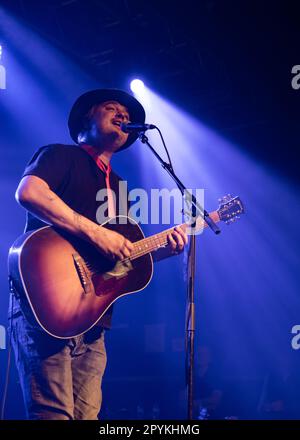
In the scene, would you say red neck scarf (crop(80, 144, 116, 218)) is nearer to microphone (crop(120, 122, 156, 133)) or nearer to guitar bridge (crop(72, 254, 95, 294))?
microphone (crop(120, 122, 156, 133))

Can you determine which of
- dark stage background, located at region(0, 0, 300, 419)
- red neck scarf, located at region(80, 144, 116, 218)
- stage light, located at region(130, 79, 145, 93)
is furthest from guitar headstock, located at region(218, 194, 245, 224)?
stage light, located at region(130, 79, 145, 93)

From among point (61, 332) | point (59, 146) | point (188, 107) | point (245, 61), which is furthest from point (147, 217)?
point (61, 332)

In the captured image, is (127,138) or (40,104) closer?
(127,138)

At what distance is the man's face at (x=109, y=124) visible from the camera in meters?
3.57

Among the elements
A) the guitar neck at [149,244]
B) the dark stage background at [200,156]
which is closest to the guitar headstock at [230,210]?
the guitar neck at [149,244]

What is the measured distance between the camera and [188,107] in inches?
293

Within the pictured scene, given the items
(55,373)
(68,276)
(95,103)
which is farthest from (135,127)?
(55,373)

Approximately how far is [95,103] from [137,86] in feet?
11.5

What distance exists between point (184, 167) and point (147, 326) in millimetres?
2401

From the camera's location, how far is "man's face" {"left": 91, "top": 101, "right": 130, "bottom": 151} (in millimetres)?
3572

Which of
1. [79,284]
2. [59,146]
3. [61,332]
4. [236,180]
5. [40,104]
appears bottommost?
[61,332]

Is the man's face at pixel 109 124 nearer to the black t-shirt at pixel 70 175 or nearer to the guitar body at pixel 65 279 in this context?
the black t-shirt at pixel 70 175

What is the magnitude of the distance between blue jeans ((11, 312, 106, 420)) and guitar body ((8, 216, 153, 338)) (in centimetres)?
9

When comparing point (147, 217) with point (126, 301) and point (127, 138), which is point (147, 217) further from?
point (127, 138)
